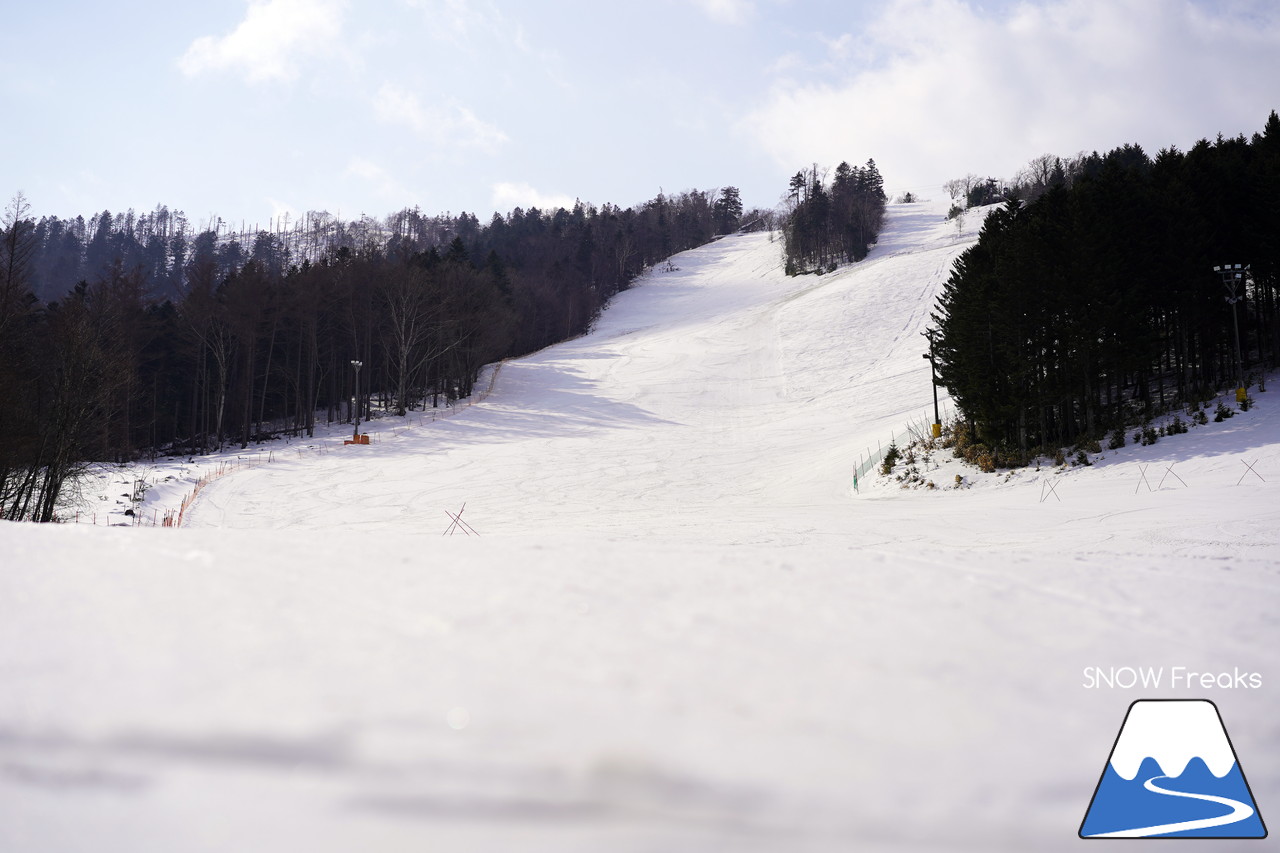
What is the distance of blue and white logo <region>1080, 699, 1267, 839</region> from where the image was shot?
2.37 m

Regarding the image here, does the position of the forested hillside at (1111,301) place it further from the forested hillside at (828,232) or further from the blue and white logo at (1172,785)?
the forested hillside at (828,232)

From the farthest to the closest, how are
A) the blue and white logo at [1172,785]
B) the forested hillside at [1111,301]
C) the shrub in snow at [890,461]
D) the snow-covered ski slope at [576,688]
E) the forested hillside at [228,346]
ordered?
the shrub in snow at [890,461] < the forested hillside at [1111,301] < the forested hillside at [228,346] < the blue and white logo at [1172,785] < the snow-covered ski slope at [576,688]

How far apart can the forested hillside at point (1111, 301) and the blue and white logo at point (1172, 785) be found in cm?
2408

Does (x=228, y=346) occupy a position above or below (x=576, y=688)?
above

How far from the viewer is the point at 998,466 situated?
24094 mm

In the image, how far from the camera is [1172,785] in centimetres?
247

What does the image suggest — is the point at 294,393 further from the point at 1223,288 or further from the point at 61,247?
the point at 61,247

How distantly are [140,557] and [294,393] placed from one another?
59425mm

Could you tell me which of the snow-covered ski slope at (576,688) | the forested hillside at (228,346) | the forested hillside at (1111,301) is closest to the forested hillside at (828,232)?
the forested hillside at (228,346)

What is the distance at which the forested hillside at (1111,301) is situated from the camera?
79.9 feet

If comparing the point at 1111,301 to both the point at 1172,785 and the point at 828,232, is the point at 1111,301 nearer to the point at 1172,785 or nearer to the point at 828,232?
the point at 1172,785

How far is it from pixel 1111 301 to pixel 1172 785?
2712 centimetres

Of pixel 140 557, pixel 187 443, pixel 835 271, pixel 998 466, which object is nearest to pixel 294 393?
pixel 187 443

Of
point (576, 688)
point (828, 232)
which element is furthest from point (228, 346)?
point (828, 232)
